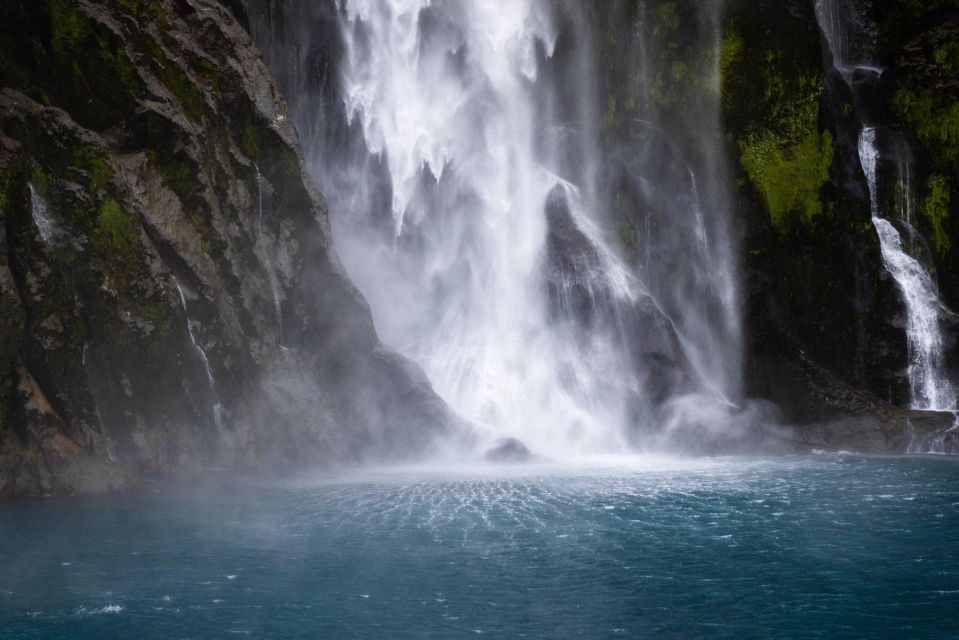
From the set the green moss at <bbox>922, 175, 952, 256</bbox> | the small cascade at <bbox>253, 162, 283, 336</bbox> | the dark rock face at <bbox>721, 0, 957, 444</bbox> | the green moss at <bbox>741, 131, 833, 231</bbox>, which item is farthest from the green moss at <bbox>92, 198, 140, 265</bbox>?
the green moss at <bbox>922, 175, 952, 256</bbox>

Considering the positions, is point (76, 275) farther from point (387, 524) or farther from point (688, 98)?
point (688, 98)

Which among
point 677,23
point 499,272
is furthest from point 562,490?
point 677,23

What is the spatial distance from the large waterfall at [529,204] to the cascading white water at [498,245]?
0.09 metres

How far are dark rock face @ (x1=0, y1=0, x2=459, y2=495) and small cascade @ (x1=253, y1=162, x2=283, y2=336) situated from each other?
8cm

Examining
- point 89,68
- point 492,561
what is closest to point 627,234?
point 89,68

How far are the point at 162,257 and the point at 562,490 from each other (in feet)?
47.6

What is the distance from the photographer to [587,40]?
1695 inches

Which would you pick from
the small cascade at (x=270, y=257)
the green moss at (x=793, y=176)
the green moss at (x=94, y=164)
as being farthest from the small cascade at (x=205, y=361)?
the green moss at (x=793, y=176)

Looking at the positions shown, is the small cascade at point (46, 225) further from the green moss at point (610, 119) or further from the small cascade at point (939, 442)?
the small cascade at point (939, 442)

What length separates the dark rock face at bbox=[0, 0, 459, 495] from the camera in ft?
73.6

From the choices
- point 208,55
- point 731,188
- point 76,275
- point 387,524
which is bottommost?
point 387,524

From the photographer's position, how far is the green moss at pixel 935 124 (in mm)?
36469

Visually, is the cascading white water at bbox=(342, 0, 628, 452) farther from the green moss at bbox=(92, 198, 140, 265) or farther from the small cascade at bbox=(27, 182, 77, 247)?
the small cascade at bbox=(27, 182, 77, 247)

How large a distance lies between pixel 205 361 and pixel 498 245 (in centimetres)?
1717
